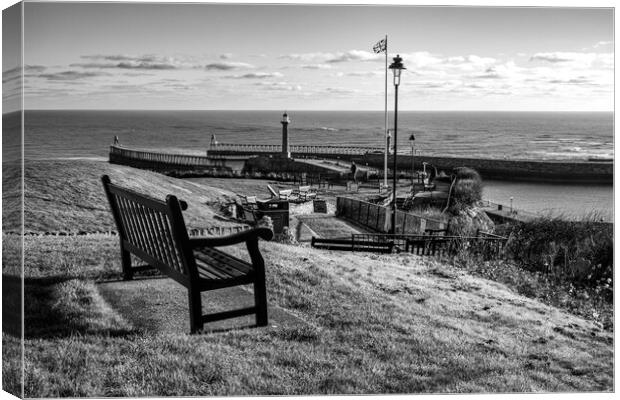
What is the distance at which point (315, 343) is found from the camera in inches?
196

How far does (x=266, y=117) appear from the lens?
6004 millimetres

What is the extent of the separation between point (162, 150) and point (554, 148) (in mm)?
3640

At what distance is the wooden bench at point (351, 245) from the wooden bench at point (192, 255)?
8.33ft

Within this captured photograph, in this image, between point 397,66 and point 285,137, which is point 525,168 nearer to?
point 397,66

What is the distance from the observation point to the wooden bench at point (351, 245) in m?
7.51

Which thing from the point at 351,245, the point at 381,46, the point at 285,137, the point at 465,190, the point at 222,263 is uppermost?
the point at 381,46

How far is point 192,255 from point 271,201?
341cm

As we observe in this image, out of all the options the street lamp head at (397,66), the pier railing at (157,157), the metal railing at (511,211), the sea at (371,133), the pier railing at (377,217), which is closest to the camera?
the sea at (371,133)

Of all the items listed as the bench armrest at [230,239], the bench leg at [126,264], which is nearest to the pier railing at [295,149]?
the bench leg at [126,264]

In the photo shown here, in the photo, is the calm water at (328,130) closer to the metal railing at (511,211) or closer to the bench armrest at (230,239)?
the metal railing at (511,211)

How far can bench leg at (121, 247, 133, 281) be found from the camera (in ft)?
18.9

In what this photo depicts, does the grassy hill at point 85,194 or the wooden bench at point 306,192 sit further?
the wooden bench at point 306,192

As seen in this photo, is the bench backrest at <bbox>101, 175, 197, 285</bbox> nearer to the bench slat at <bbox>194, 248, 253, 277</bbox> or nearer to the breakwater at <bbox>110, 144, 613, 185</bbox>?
the bench slat at <bbox>194, 248, 253, 277</bbox>

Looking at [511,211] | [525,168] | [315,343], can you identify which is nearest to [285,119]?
[315,343]
